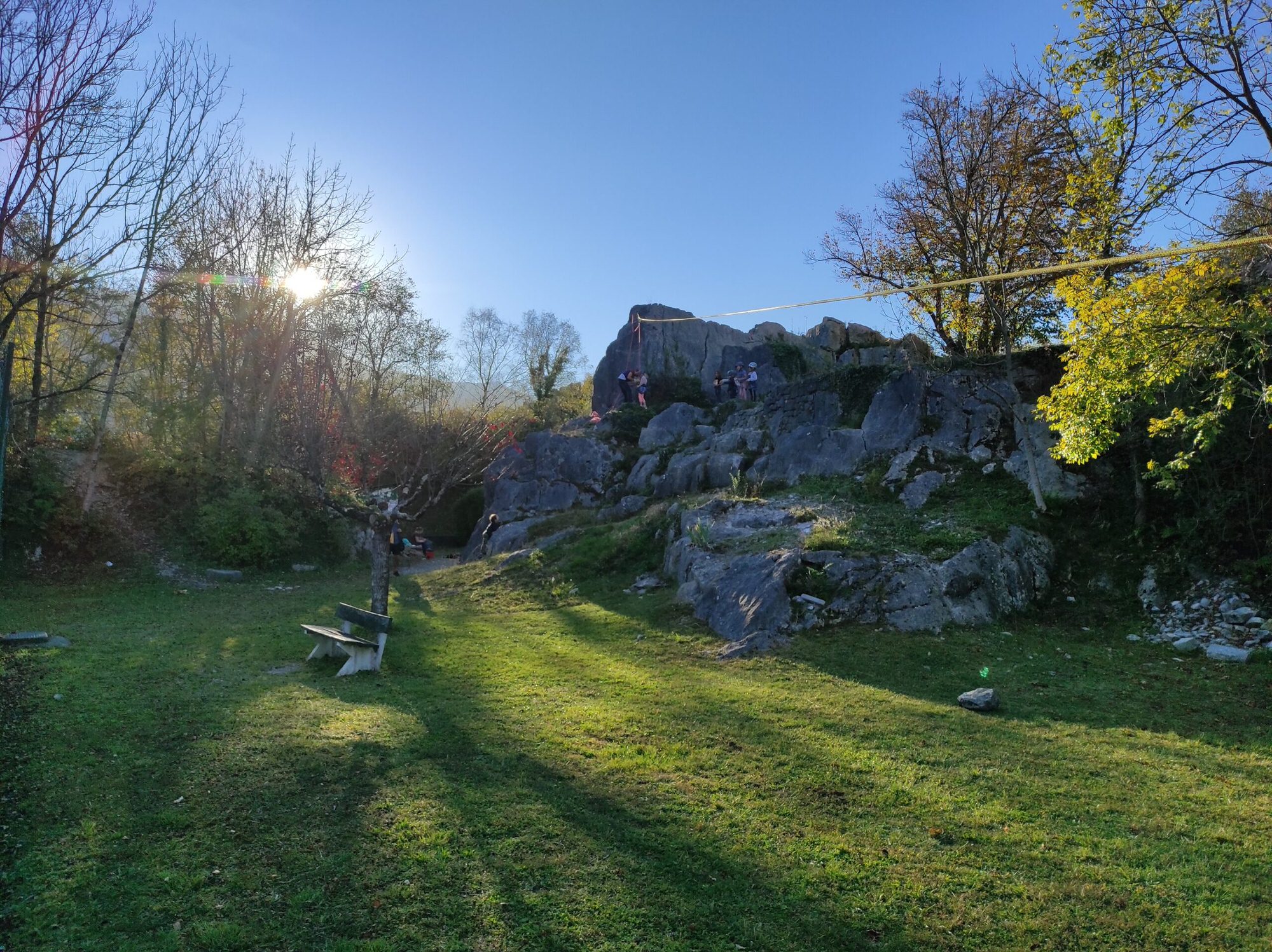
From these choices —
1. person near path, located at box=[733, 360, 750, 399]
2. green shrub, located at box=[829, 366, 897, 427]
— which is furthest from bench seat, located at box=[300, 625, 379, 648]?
person near path, located at box=[733, 360, 750, 399]

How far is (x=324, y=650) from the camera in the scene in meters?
9.13

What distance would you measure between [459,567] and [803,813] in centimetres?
1460

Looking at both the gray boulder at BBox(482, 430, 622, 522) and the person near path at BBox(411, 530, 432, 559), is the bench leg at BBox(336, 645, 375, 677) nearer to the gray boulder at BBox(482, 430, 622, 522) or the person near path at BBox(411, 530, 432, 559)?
the person near path at BBox(411, 530, 432, 559)

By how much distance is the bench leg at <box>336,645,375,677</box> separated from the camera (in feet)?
27.8

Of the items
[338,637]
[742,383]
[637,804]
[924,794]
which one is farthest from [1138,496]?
[742,383]

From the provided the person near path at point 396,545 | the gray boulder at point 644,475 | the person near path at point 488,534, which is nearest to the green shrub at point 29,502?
the person near path at point 396,545

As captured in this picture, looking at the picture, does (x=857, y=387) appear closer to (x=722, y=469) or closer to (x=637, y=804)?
(x=722, y=469)

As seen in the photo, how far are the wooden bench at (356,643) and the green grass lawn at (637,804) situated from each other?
0.85 feet

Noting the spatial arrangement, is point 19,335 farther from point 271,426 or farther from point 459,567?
point 459,567

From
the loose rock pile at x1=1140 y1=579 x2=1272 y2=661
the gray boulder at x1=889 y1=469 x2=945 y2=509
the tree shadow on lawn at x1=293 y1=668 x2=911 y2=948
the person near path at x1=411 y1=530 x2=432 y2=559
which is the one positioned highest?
the gray boulder at x1=889 y1=469 x2=945 y2=509

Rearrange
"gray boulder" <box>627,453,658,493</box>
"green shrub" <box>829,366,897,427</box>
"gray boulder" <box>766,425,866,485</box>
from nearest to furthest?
"gray boulder" <box>766,425,866,485</box>, "green shrub" <box>829,366,897,427</box>, "gray boulder" <box>627,453,658,493</box>

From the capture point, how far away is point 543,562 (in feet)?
52.2

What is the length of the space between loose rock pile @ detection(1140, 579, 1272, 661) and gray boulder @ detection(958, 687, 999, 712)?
151 inches

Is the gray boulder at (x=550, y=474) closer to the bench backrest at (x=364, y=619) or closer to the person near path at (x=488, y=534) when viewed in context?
the person near path at (x=488, y=534)
